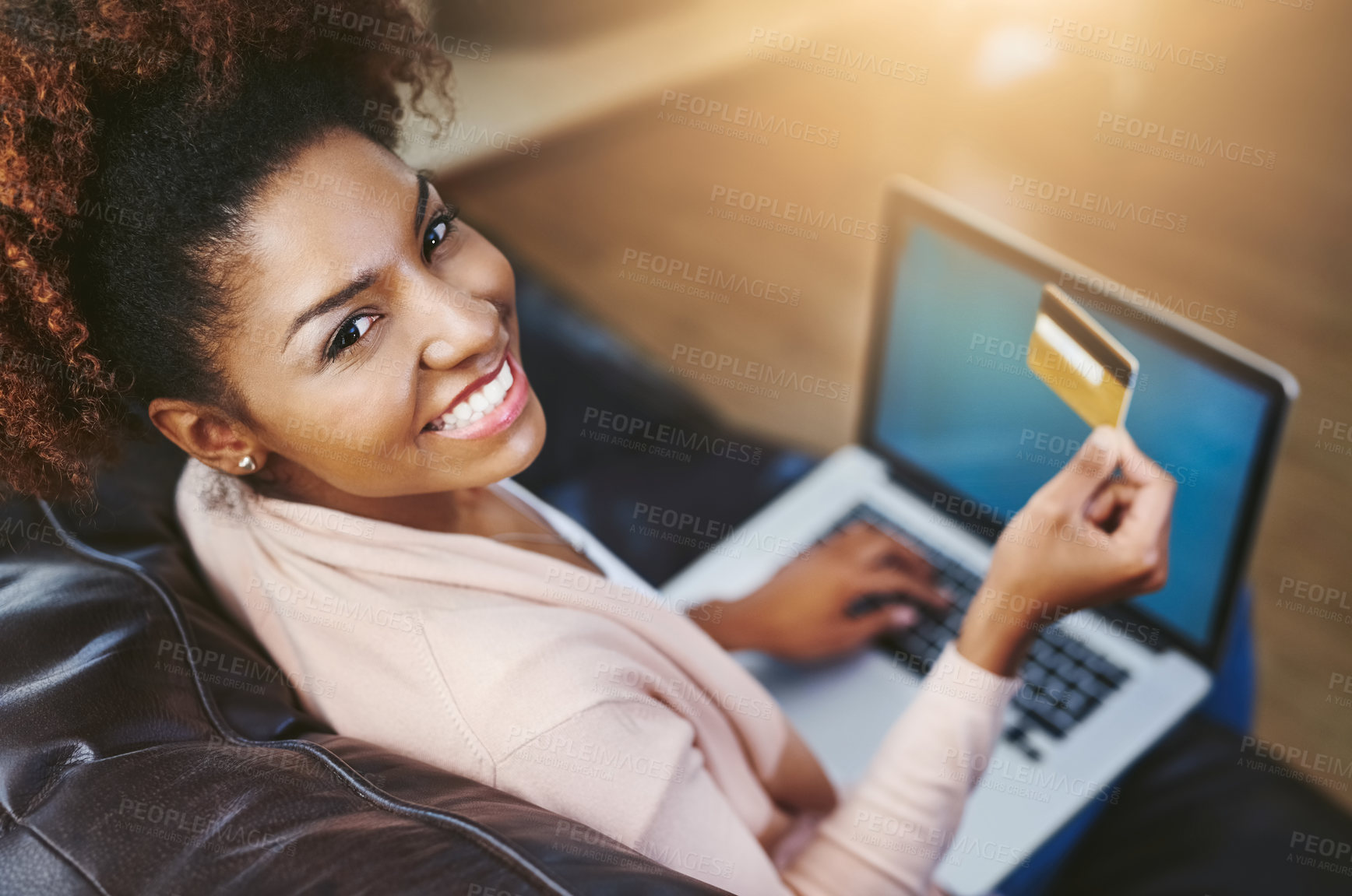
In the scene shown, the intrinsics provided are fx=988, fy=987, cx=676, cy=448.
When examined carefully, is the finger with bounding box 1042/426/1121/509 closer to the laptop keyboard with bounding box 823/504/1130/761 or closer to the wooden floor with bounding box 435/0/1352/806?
the laptop keyboard with bounding box 823/504/1130/761

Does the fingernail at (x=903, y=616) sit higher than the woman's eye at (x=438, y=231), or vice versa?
the woman's eye at (x=438, y=231)

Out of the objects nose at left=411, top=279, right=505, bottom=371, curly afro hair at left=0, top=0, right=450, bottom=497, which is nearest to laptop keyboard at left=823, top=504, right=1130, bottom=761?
nose at left=411, top=279, right=505, bottom=371

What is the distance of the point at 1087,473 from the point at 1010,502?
0.35 metres

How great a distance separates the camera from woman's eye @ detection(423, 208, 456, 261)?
87cm

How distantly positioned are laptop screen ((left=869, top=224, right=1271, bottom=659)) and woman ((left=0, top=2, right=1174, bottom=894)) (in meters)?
0.14

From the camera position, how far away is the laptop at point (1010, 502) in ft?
3.35

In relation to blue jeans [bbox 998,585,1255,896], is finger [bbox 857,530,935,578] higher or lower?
higher

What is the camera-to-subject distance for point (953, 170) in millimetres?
2752

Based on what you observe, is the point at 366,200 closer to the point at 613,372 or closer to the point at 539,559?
the point at 539,559

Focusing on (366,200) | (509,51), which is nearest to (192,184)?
(366,200)

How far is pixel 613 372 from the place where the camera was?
1710mm

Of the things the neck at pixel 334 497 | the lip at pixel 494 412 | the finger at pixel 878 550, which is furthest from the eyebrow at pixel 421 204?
the finger at pixel 878 550

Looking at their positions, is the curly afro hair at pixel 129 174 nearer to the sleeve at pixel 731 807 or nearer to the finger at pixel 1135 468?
the sleeve at pixel 731 807

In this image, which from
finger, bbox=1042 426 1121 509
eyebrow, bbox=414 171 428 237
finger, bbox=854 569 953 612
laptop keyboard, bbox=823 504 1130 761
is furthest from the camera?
finger, bbox=854 569 953 612
